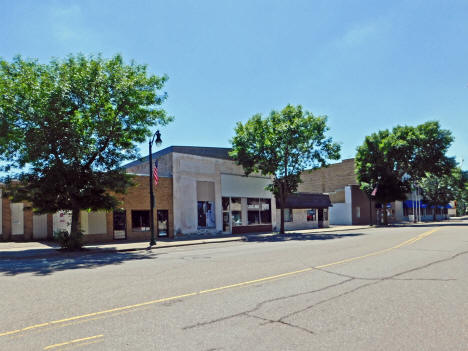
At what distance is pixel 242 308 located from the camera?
6094mm

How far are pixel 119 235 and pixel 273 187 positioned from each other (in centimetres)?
1405

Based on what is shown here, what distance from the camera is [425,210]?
238ft

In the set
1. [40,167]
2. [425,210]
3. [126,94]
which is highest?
[126,94]

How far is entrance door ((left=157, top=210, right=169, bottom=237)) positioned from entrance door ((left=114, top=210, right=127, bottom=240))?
291 cm

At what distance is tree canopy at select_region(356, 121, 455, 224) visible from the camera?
4438 cm

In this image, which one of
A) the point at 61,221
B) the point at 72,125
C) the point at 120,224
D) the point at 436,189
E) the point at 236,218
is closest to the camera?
the point at 72,125

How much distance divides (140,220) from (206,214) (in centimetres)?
627

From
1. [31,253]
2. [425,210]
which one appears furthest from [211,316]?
[425,210]

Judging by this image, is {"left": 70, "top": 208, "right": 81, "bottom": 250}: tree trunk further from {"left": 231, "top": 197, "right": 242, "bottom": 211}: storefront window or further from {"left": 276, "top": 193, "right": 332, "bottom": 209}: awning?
{"left": 276, "top": 193, "right": 332, "bottom": 209}: awning

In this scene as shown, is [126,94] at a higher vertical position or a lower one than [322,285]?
higher

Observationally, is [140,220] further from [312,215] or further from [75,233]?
[312,215]

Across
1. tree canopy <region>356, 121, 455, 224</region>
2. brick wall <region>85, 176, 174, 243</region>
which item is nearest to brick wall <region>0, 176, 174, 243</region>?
brick wall <region>85, 176, 174, 243</region>

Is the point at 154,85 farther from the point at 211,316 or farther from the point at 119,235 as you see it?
the point at 211,316

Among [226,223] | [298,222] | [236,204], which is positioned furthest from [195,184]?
[298,222]
